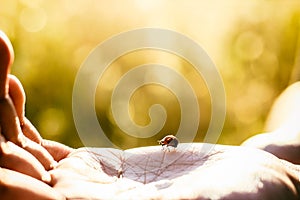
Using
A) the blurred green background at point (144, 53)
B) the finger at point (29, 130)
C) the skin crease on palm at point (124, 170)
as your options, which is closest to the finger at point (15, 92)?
the skin crease on palm at point (124, 170)

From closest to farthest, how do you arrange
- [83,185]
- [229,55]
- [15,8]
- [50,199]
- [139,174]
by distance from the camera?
[50,199], [83,185], [139,174], [15,8], [229,55]

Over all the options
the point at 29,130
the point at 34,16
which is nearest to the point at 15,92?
the point at 29,130

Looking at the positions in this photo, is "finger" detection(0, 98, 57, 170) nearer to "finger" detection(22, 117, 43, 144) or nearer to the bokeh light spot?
"finger" detection(22, 117, 43, 144)

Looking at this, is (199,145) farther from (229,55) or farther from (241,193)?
(229,55)

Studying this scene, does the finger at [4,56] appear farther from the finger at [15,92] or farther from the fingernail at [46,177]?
the fingernail at [46,177]

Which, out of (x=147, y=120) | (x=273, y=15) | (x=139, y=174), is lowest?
(x=147, y=120)

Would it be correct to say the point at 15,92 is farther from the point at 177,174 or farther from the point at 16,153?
the point at 177,174

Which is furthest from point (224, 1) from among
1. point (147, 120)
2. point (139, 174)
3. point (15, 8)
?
point (139, 174)
